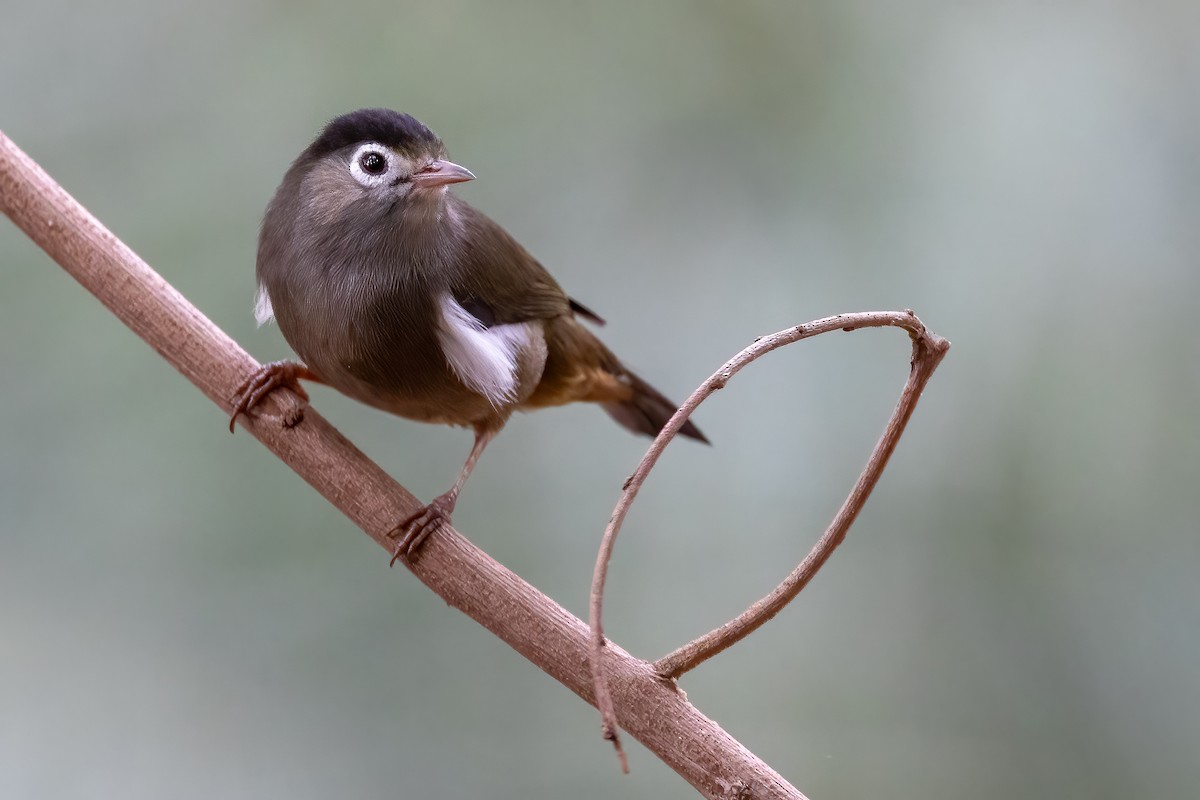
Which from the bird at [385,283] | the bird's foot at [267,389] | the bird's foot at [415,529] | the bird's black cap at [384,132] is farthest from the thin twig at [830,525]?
the bird's black cap at [384,132]

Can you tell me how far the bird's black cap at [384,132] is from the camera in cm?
209

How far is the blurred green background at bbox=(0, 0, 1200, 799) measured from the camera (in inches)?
110

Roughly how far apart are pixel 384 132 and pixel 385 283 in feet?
0.93

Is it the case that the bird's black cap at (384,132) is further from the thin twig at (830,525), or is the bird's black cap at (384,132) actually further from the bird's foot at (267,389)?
the thin twig at (830,525)

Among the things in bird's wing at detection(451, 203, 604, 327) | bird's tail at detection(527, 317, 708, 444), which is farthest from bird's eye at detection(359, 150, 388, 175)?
bird's tail at detection(527, 317, 708, 444)

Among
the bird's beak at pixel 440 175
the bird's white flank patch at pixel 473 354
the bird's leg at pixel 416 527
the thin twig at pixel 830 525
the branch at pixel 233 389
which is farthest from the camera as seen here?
the bird's white flank patch at pixel 473 354

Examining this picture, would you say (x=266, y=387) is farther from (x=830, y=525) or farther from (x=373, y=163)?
(x=830, y=525)

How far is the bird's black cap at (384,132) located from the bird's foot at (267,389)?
0.44 metres

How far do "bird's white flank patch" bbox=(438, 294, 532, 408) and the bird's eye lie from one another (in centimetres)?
27

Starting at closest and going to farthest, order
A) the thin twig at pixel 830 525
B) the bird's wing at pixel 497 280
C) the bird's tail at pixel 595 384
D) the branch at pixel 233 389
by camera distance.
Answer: the thin twig at pixel 830 525 → the branch at pixel 233 389 → the bird's wing at pixel 497 280 → the bird's tail at pixel 595 384

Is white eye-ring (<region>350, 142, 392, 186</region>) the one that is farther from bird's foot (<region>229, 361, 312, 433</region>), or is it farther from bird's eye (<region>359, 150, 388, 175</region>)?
bird's foot (<region>229, 361, 312, 433</region>)

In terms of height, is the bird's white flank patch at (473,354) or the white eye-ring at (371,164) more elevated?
the white eye-ring at (371,164)

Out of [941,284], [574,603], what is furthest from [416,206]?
[941,284]

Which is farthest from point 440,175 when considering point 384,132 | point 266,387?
point 266,387
